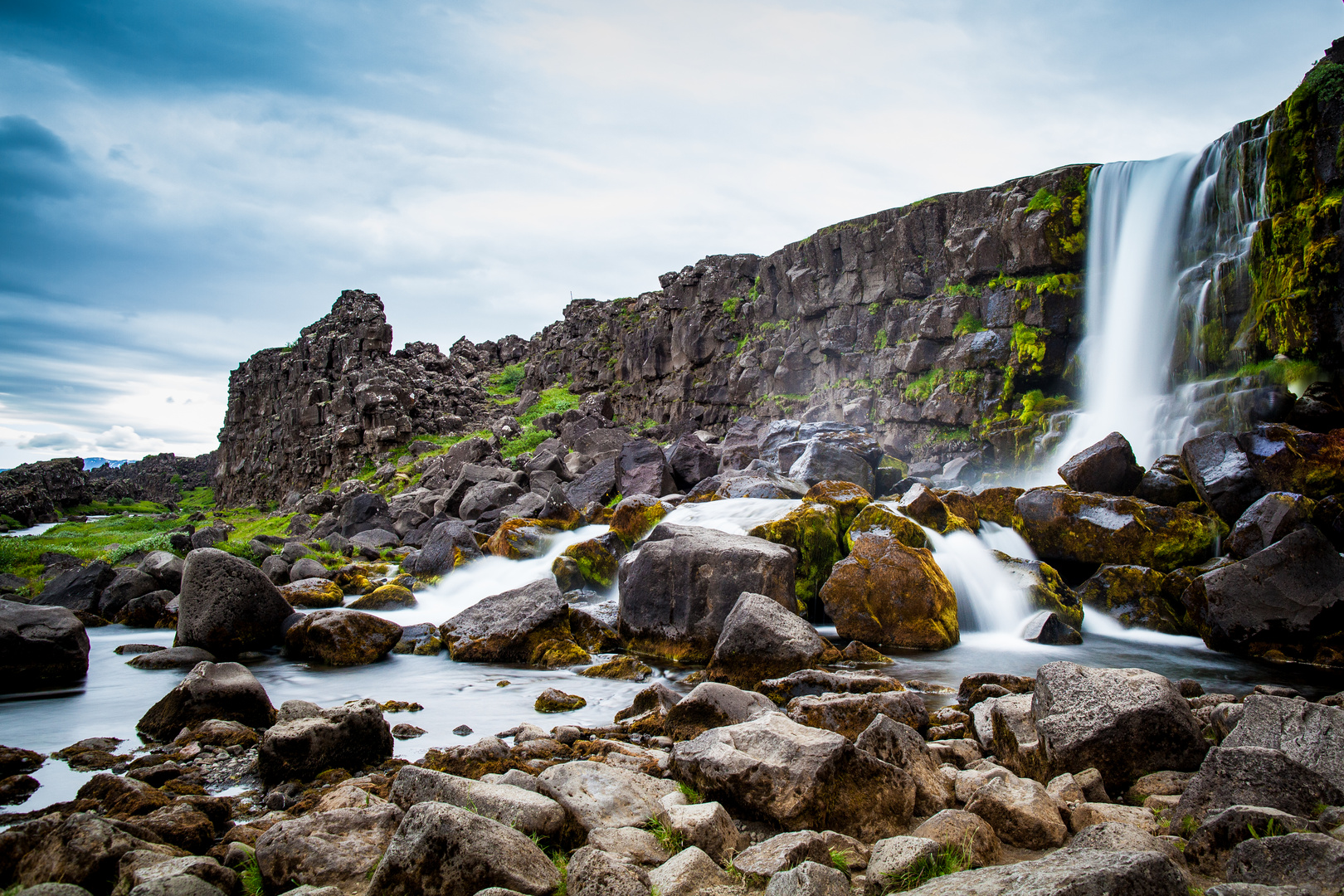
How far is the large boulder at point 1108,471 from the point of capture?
1538cm

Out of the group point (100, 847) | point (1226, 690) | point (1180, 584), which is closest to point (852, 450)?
point (1180, 584)

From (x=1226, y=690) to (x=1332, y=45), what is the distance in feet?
75.8

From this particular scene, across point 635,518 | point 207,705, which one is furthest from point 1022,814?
point 635,518

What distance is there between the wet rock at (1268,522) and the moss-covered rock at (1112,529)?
0.75m

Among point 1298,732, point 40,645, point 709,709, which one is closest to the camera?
point 1298,732

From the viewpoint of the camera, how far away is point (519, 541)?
58.1 feet

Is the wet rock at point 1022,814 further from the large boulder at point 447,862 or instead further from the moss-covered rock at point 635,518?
the moss-covered rock at point 635,518

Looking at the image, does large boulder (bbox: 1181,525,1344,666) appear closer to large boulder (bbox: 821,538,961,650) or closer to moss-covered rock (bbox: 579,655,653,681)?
large boulder (bbox: 821,538,961,650)

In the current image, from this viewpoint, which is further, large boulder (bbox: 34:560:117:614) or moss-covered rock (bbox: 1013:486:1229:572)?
large boulder (bbox: 34:560:117:614)

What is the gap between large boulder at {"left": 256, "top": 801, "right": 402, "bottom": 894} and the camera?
3.73 metres

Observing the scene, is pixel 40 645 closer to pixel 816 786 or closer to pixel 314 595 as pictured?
pixel 314 595

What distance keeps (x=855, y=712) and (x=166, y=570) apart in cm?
1549

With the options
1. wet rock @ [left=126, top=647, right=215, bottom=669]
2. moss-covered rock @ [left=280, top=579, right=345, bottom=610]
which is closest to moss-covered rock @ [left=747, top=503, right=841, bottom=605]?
wet rock @ [left=126, top=647, right=215, bottom=669]

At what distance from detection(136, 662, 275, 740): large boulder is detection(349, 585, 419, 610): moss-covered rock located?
317 inches
